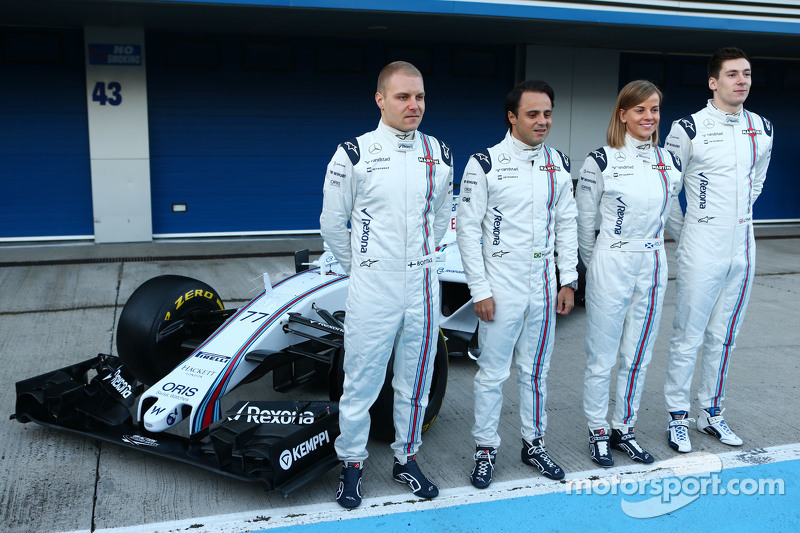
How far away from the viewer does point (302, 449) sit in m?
3.50

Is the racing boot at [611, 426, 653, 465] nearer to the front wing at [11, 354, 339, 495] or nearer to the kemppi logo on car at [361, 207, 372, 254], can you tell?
the front wing at [11, 354, 339, 495]

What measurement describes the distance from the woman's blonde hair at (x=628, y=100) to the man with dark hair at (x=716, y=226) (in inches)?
16.1

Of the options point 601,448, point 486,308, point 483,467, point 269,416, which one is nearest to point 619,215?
point 486,308

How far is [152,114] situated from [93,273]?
294 centimetres

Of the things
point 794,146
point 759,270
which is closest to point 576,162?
point 759,270

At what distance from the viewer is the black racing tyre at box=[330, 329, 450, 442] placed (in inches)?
156

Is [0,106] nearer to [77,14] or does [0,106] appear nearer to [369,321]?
[77,14]

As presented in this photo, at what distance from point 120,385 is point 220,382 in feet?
2.17

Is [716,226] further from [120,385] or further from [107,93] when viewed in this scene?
[107,93]

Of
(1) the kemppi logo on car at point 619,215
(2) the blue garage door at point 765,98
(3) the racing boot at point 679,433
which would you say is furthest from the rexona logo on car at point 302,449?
(2) the blue garage door at point 765,98

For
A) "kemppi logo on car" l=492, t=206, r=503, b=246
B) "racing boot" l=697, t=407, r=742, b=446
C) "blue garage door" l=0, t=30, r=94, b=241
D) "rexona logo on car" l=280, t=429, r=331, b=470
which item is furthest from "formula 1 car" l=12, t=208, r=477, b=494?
"blue garage door" l=0, t=30, r=94, b=241

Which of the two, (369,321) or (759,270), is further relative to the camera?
(759,270)

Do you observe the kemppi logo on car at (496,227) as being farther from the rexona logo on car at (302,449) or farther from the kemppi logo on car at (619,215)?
the rexona logo on car at (302,449)

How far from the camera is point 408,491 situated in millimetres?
3674
